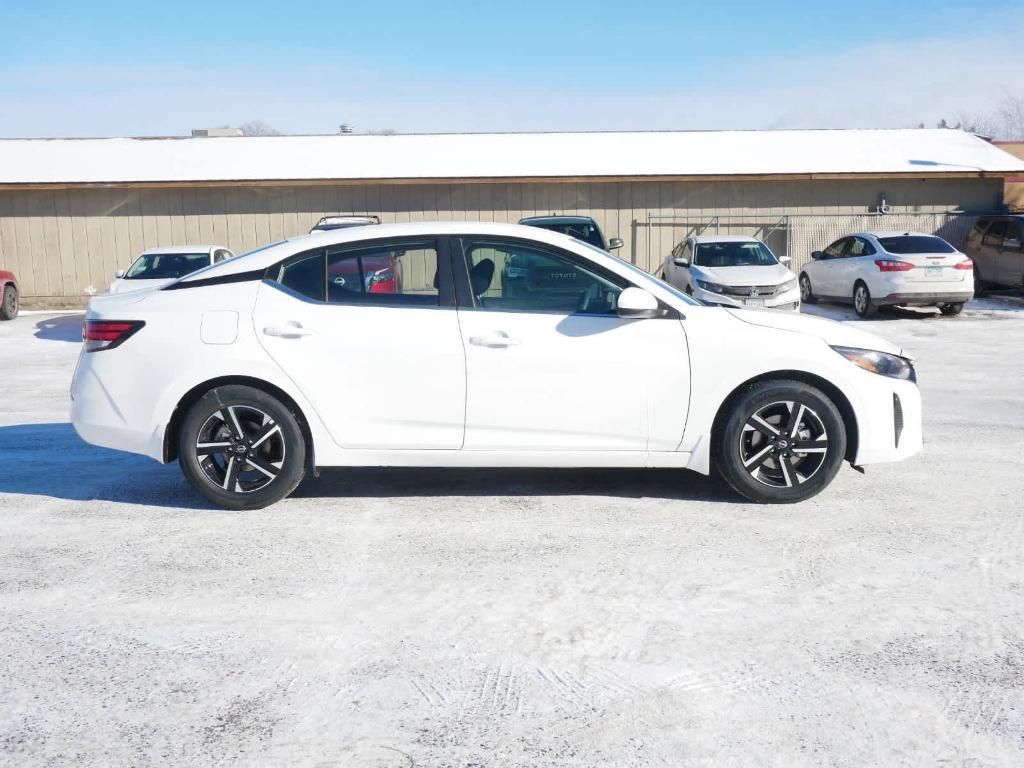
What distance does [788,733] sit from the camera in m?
3.32

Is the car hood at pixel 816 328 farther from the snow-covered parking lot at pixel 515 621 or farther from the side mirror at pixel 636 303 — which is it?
the snow-covered parking lot at pixel 515 621

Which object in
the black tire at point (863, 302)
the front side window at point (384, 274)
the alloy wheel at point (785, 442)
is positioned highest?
the front side window at point (384, 274)

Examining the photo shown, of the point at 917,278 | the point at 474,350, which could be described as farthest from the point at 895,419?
the point at 917,278

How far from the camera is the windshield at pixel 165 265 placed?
16.1 m

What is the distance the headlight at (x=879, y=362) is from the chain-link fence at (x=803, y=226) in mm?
17829

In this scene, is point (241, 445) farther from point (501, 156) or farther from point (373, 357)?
point (501, 156)

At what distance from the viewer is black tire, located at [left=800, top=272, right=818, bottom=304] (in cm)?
2103

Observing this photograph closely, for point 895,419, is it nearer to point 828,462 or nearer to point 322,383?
point 828,462

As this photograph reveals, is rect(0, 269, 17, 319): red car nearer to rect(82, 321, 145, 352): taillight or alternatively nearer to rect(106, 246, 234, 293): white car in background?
rect(106, 246, 234, 293): white car in background

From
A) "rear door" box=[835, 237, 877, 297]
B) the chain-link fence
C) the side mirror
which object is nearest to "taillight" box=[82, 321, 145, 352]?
the side mirror

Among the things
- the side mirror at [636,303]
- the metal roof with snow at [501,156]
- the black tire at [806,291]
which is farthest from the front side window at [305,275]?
the metal roof with snow at [501,156]

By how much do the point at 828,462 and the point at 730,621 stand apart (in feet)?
6.40

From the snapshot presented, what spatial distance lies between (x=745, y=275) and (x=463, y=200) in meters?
8.89

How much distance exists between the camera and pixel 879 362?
5.97m
